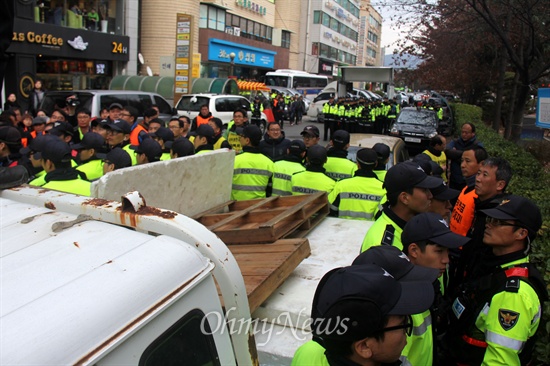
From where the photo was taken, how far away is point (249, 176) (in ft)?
18.3

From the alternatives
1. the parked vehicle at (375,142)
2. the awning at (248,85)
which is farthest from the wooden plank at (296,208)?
the awning at (248,85)

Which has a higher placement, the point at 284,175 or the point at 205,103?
the point at 205,103

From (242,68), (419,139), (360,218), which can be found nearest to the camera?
(360,218)

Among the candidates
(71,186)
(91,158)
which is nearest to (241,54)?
(91,158)

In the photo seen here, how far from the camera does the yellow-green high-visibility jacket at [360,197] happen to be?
14.8 feet

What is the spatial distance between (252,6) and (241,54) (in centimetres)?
552

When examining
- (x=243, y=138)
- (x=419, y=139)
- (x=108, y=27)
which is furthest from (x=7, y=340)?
(x=108, y=27)

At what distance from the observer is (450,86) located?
24391 mm

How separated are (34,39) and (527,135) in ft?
64.9

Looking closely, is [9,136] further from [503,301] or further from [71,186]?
[503,301]

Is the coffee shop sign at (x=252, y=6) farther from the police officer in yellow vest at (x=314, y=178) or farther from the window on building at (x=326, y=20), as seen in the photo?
the police officer in yellow vest at (x=314, y=178)

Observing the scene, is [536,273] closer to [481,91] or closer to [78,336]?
[78,336]

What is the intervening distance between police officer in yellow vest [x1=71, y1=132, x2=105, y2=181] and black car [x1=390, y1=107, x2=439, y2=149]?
1242cm

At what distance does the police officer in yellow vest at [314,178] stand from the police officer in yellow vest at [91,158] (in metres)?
2.12
